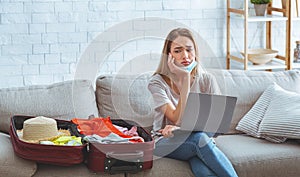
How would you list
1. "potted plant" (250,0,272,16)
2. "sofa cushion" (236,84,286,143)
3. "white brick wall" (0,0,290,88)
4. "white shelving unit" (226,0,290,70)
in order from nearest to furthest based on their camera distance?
1. "sofa cushion" (236,84,286,143)
2. "white brick wall" (0,0,290,88)
3. "white shelving unit" (226,0,290,70)
4. "potted plant" (250,0,272,16)

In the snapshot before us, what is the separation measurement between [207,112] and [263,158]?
394 millimetres

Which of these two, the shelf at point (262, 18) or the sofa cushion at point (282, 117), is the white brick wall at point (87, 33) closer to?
the shelf at point (262, 18)

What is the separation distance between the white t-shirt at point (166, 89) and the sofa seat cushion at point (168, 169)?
1.00 feet

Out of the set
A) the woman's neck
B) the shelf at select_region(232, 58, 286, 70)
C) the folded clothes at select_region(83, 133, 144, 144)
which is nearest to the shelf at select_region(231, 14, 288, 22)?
the shelf at select_region(232, 58, 286, 70)

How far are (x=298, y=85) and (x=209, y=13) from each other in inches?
53.1

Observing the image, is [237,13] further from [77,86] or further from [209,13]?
[77,86]

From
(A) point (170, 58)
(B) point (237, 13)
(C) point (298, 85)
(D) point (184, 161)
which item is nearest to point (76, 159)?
(D) point (184, 161)

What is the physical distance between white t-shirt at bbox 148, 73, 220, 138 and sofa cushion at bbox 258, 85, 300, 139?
33cm

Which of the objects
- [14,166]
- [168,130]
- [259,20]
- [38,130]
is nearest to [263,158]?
[168,130]

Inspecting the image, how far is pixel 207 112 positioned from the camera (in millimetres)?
3012

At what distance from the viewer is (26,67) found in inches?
178

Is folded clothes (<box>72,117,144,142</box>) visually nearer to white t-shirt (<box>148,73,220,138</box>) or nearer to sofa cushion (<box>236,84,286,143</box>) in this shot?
white t-shirt (<box>148,73,220,138</box>)

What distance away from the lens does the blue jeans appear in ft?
9.53

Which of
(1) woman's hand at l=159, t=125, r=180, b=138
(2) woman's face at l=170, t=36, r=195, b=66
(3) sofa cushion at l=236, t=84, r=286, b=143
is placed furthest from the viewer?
(3) sofa cushion at l=236, t=84, r=286, b=143
